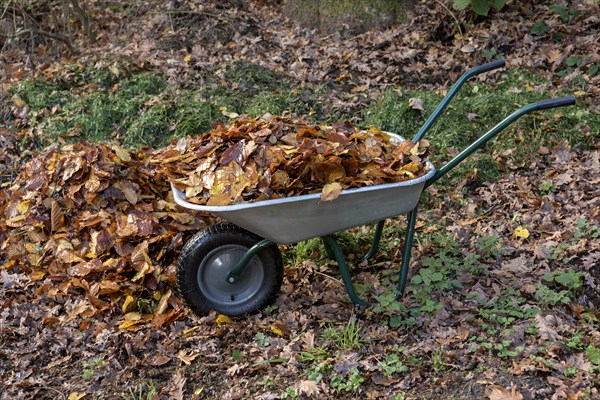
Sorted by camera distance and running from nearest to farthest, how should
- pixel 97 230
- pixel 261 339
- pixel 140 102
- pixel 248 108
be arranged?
pixel 261 339 → pixel 97 230 → pixel 248 108 → pixel 140 102

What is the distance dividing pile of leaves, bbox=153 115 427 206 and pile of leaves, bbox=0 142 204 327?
0.65 metres

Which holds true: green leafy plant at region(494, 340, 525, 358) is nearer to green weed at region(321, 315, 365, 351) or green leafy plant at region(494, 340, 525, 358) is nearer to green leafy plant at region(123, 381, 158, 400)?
green weed at region(321, 315, 365, 351)

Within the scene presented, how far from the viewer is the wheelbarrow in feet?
12.0

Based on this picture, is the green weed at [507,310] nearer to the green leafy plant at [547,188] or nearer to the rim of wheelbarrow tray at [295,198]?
the rim of wheelbarrow tray at [295,198]

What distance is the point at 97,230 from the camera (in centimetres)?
462

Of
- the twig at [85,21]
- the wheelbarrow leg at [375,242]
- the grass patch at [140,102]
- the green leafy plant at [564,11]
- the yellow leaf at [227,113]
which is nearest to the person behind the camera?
the wheelbarrow leg at [375,242]

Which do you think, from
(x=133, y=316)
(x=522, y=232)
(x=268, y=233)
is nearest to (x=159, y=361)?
(x=133, y=316)

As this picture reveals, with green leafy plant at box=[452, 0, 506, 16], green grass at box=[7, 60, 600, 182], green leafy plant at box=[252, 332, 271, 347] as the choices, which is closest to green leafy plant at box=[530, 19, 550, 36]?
green leafy plant at box=[452, 0, 506, 16]

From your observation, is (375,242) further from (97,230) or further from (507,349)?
(97,230)

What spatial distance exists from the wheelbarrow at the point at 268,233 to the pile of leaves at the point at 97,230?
1.04 ft

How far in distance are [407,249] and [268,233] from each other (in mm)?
814

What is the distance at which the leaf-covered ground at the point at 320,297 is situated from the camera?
356 cm

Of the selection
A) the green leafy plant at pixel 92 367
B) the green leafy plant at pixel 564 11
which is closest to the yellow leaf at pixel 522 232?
the green leafy plant at pixel 92 367

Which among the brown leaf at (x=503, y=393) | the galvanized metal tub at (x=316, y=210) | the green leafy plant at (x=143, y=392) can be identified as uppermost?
the galvanized metal tub at (x=316, y=210)
